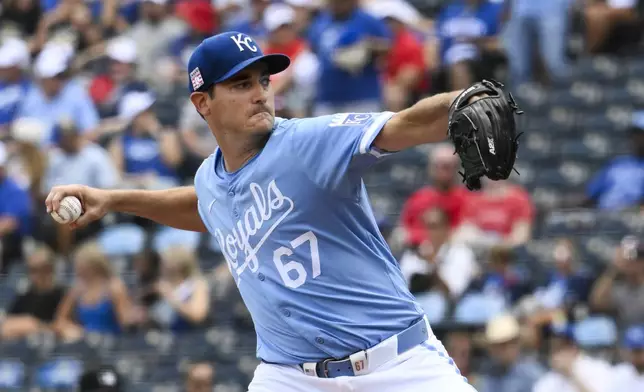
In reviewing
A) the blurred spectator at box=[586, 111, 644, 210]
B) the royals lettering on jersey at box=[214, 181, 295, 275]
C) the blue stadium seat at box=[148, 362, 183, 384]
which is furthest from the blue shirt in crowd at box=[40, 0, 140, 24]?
the royals lettering on jersey at box=[214, 181, 295, 275]

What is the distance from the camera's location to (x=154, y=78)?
12.9 meters

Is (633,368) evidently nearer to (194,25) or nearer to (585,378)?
(585,378)

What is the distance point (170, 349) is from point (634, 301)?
320cm

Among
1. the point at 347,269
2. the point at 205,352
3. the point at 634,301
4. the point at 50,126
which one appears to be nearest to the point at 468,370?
the point at 634,301

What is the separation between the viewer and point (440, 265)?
863 cm

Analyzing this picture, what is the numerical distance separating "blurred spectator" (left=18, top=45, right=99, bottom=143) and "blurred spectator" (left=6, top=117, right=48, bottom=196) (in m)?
0.24

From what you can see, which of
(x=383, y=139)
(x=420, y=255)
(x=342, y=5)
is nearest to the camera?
(x=383, y=139)

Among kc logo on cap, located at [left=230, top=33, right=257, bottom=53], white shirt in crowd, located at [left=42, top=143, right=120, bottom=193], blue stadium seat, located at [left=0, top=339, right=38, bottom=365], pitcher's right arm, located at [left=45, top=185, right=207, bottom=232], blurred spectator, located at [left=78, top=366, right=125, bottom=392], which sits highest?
kc logo on cap, located at [left=230, top=33, right=257, bottom=53]

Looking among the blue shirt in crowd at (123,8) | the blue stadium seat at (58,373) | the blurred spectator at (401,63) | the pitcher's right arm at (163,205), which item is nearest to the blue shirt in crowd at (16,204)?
the blue stadium seat at (58,373)

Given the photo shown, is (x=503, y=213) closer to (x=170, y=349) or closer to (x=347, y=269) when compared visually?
(x=170, y=349)

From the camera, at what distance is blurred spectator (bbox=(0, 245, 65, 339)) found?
962cm

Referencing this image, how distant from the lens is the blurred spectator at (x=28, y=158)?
1097 cm

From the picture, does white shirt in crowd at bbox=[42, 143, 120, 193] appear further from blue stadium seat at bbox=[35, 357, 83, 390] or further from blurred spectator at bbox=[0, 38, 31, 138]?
blue stadium seat at bbox=[35, 357, 83, 390]

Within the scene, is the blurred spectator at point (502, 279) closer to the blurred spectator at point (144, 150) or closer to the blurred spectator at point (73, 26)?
the blurred spectator at point (144, 150)
